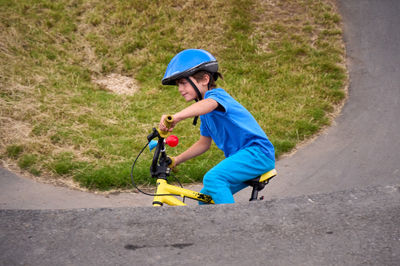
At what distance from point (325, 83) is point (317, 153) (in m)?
1.91

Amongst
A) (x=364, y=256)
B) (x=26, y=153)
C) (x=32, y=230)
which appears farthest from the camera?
(x=26, y=153)

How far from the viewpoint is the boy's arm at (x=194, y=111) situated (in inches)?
A: 101

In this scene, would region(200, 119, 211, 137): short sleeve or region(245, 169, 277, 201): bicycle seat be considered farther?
region(200, 119, 211, 137): short sleeve

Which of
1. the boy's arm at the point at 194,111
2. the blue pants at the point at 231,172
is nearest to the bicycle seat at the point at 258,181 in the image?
the blue pants at the point at 231,172

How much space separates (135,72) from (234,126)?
4.99m

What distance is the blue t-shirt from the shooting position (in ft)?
9.23

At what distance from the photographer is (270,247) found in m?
2.12

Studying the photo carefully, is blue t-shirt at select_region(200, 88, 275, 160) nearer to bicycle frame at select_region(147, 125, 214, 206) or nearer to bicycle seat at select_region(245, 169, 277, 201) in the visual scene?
bicycle seat at select_region(245, 169, 277, 201)

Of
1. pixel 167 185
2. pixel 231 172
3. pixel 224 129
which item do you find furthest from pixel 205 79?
pixel 167 185

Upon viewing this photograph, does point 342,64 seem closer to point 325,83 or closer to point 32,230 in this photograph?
point 325,83

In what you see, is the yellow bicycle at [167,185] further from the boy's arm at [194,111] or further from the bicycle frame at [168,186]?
the boy's arm at [194,111]

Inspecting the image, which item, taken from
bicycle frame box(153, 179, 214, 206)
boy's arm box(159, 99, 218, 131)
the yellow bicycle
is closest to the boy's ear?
boy's arm box(159, 99, 218, 131)

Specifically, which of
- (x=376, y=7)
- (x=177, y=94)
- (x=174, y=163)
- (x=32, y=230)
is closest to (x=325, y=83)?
(x=177, y=94)

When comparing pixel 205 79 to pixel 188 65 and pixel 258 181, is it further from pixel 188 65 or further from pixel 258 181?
pixel 258 181
